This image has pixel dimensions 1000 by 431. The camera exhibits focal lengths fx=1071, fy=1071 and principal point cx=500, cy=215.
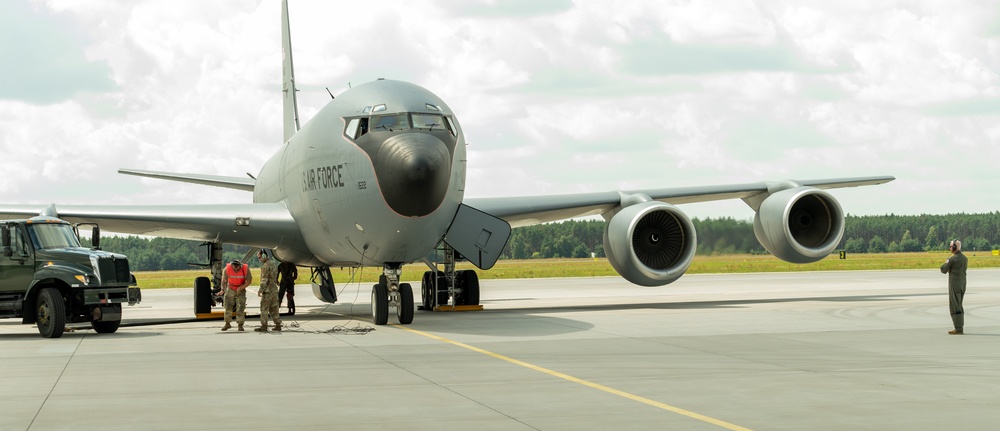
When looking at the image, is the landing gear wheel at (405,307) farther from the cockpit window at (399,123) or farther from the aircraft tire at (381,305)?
the cockpit window at (399,123)

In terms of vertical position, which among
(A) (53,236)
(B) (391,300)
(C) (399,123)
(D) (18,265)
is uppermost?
(C) (399,123)

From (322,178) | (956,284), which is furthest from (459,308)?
(956,284)

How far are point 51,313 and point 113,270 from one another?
4.56ft

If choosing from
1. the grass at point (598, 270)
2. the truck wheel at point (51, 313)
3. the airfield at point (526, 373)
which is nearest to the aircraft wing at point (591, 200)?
the airfield at point (526, 373)

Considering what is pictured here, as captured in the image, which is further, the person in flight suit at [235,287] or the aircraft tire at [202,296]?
the aircraft tire at [202,296]

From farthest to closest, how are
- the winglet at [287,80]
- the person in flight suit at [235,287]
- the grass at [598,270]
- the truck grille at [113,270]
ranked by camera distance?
the grass at [598,270] → the winglet at [287,80] → the person in flight suit at [235,287] → the truck grille at [113,270]

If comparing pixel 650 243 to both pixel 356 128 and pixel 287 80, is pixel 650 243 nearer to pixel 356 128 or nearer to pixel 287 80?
pixel 356 128

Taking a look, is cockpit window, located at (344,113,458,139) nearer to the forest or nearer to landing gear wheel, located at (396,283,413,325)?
landing gear wheel, located at (396,283,413,325)

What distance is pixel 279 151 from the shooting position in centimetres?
2645

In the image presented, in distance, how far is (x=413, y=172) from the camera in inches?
723

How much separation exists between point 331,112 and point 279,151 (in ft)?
19.3

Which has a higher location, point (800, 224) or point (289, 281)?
point (800, 224)

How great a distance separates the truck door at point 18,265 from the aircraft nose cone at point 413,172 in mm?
6872

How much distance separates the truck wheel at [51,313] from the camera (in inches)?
747
